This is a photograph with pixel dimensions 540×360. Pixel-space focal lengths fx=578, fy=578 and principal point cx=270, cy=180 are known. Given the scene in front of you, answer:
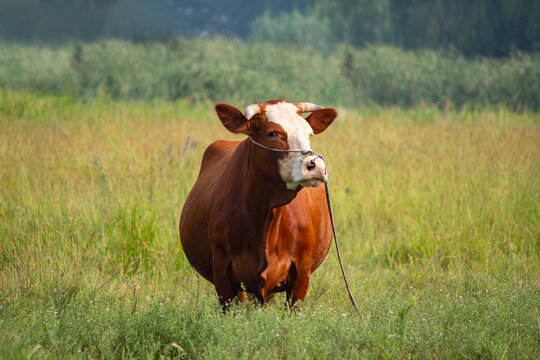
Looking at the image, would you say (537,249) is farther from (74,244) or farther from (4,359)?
(4,359)

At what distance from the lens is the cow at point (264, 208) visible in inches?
135

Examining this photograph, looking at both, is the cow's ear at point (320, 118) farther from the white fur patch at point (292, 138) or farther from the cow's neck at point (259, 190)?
the cow's neck at point (259, 190)

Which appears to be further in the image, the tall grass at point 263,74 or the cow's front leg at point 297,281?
the tall grass at point 263,74

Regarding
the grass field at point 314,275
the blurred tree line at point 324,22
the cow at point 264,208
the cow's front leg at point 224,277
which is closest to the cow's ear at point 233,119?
the cow at point 264,208

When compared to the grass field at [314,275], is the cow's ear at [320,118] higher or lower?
higher

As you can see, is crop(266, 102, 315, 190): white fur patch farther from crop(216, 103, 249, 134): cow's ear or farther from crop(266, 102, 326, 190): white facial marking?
crop(216, 103, 249, 134): cow's ear

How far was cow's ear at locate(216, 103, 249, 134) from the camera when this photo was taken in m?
3.57

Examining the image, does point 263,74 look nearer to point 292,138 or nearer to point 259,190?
point 259,190

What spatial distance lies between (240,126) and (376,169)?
15.6ft

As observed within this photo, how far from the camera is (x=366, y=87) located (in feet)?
59.3

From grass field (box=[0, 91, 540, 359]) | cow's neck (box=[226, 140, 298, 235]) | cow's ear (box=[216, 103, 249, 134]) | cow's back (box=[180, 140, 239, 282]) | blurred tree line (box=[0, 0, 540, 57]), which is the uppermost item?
blurred tree line (box=[0, 0, 540, 57])

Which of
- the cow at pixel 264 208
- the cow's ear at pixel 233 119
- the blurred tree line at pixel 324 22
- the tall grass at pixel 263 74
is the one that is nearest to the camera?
the cow at pixel 264 208

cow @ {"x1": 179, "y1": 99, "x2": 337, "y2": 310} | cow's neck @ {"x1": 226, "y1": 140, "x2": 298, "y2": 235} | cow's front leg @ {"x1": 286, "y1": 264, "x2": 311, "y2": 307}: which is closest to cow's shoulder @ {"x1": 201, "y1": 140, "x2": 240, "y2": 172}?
cow @ {"x1": 179, "y1": 99, "x2": 337, "y2": 310}

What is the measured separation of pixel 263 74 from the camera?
17109mm
